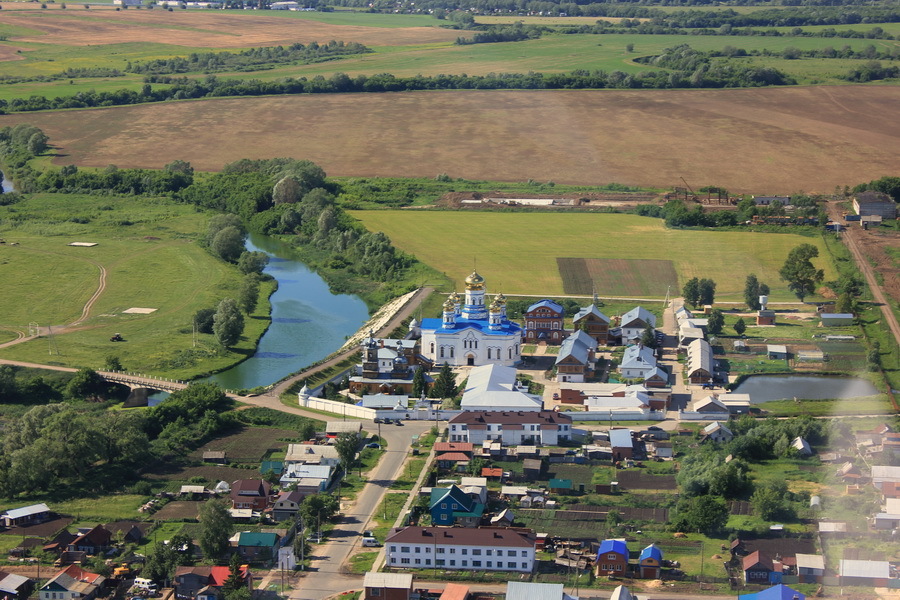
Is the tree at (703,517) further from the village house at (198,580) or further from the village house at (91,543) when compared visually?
the village house at (91,543)

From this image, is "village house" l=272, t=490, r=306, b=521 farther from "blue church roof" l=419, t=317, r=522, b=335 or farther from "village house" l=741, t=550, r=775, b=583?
"blue church roof" l=419, t=317, r=522, b=335

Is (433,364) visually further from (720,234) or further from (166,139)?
(166,139)

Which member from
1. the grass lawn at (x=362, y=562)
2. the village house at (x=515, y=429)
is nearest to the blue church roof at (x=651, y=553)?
the grass lawn at (x=362, y=562)

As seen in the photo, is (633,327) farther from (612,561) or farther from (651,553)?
(612,561)

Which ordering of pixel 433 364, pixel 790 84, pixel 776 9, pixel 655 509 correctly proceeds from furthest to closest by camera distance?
pixel 776 9
pixel 790 84
pixel 433 364
pixel 655 509

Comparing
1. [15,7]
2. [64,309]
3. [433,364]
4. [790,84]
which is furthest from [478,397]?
[15,7]

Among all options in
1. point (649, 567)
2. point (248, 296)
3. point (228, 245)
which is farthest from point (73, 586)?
point (228, 245)
